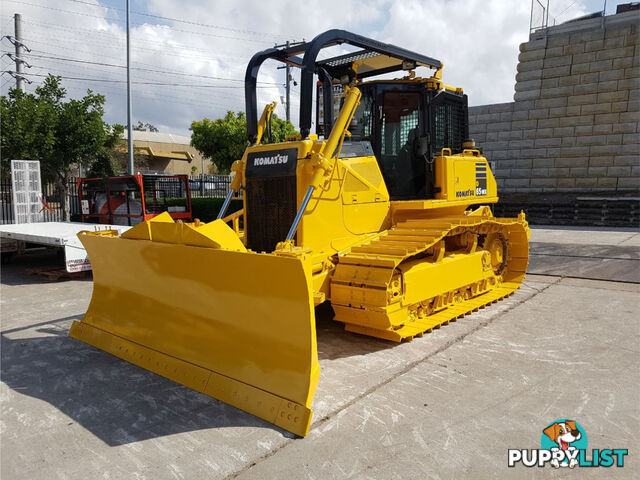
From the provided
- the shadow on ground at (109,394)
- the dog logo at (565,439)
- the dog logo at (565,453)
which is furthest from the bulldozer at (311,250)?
the dog logo at (565,439)

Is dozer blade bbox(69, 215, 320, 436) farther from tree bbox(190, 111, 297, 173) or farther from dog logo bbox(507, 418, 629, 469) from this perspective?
tree bbox(190, 111, 297, 173)

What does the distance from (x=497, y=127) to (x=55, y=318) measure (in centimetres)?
1762

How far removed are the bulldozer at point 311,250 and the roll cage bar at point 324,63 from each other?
0.02 m

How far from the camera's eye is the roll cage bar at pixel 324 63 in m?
4.23

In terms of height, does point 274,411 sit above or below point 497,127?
below

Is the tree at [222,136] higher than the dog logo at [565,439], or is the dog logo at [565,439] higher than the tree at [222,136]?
the tree at [222,136]

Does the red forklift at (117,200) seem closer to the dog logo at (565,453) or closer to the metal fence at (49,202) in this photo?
the metal fence at (49,202)

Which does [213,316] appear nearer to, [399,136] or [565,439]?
[565,439]

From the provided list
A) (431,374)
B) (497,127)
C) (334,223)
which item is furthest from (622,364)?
(497,127)

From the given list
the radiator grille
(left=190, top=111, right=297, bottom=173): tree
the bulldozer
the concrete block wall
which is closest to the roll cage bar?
the bulldozer

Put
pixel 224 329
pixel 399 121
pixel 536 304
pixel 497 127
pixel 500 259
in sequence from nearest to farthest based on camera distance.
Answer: pixel 224 329 → pixel 399 121 → pixel 536 304 → pixel 500 259 → pixel 497 127

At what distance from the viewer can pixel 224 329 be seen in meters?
3.64

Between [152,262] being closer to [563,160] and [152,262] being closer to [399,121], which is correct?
[399,121]

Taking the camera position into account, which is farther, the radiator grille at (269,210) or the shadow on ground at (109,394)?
the radiator grille at (269,210)
